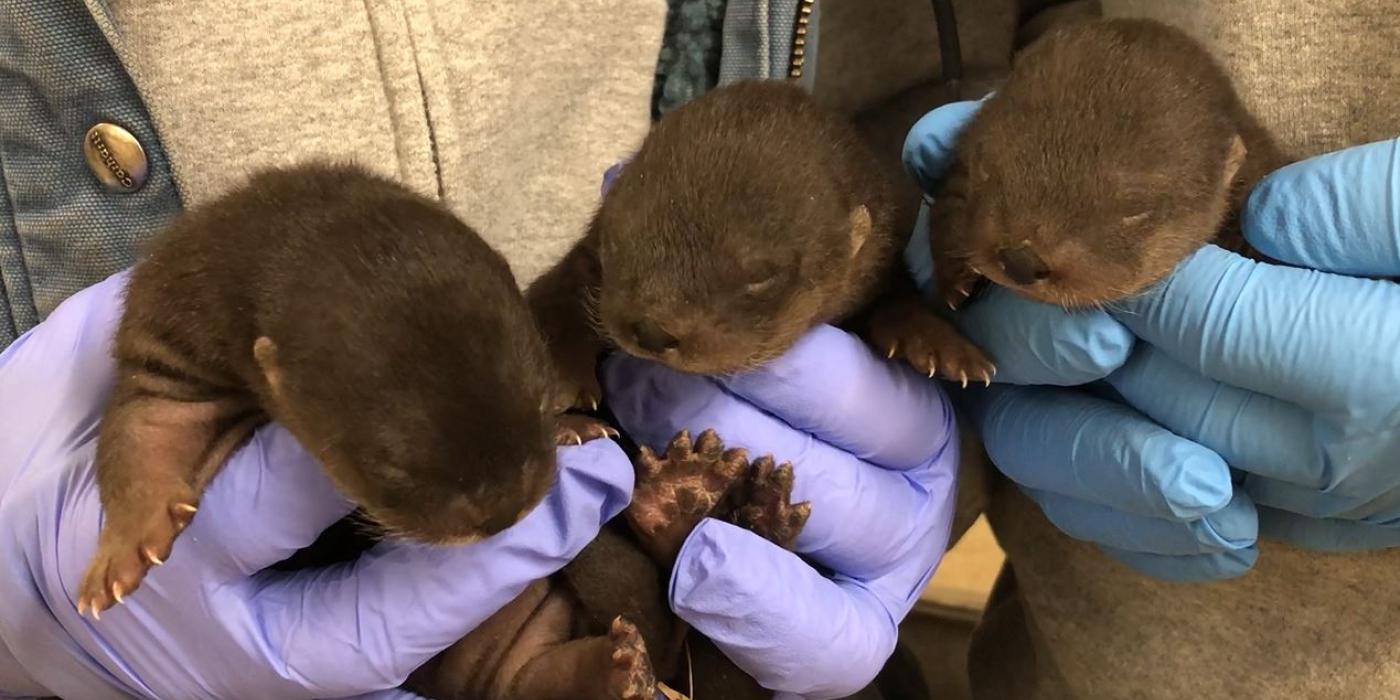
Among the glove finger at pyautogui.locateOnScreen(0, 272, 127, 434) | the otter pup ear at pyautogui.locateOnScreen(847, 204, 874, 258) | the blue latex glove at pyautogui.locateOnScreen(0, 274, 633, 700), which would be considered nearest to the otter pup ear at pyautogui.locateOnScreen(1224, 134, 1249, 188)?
the otter pup ear at pyautogui.locateOnScreen(847, 204, 874, 258)

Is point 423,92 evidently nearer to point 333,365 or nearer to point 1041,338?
point 333,365

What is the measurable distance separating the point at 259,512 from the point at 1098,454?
3.49ft

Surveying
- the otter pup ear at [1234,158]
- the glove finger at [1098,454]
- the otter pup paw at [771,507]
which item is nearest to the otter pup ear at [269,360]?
the otter pup paw at [771,507]

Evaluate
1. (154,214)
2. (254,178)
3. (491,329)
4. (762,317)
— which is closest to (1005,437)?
(762,317)

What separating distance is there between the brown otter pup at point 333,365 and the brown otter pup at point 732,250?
7.1 inches

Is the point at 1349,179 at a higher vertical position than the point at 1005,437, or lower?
higher

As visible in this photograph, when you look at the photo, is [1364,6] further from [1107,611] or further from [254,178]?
[254,178]

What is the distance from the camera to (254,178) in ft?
4.35

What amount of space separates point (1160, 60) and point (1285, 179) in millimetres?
224

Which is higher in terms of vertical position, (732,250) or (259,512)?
(732,250)

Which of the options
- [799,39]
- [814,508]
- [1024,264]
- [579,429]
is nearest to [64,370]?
[579,429]

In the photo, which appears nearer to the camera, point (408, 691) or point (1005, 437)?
point (408, 691)

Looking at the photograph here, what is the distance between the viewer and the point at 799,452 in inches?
58.0

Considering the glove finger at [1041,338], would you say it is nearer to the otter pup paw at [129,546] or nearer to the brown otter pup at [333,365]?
the brown otter pup at [333,365]
